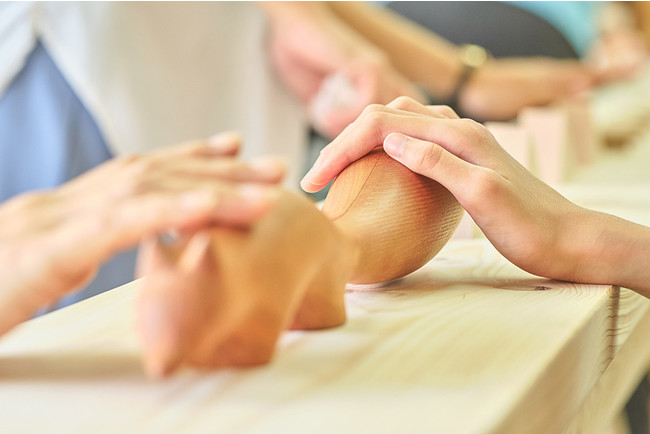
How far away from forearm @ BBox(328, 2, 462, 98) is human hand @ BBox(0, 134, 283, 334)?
1.25 metres

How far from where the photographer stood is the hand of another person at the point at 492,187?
17.6 inches

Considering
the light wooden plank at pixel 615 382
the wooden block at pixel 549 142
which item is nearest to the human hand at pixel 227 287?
the light wooden plank at pixel 615 382

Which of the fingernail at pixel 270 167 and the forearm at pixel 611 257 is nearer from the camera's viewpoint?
the fingernail at pixel 270 167

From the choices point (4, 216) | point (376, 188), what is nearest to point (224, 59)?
point (376, 188)

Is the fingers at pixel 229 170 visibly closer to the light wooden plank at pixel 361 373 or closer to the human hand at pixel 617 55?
the light wooden plank at pixel 361 373

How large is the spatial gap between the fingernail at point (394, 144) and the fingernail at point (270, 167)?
0.13 meters

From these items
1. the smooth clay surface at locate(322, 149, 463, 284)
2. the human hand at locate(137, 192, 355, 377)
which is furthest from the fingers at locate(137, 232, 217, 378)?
the smooth clay surface at locate(322, 149, 463, 284)

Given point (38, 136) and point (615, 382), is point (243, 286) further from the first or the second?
point (38, 136)

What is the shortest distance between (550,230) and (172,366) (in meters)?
0.27

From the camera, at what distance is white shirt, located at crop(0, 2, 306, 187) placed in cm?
105

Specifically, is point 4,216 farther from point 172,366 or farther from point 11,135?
point 11,135

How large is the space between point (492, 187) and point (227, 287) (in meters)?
0.22

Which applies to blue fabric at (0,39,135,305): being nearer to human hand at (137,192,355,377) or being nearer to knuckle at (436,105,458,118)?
knuckle at (436,105,458,118)

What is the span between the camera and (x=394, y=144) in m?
0.45
